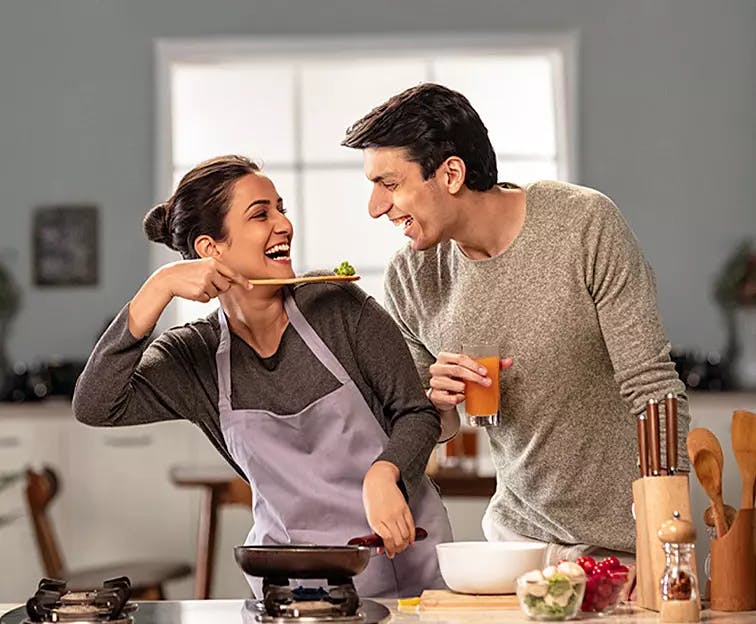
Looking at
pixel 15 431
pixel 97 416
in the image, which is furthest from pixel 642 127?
pixel 97 416

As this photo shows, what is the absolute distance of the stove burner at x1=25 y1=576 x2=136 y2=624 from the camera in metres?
1.91

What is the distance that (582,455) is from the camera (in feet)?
7.93

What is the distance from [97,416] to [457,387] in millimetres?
620

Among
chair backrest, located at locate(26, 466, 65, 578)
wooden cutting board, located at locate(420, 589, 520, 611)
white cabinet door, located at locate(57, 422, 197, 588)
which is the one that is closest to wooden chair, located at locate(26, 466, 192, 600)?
chair backrest, located at locate(26, 466, 65, 578)

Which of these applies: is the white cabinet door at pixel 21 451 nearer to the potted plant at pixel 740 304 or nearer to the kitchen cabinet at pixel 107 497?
the kitchen cabinet at pixel 107 497

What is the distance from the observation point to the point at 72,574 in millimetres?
5070

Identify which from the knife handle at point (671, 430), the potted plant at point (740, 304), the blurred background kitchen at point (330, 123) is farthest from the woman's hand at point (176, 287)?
the potted plant at point (740, 304)

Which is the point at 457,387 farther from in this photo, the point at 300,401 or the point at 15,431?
the point at 15,431

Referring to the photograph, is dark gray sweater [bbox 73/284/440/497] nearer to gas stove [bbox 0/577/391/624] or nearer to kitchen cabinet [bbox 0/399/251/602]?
gas stove [bbox 0/577/391/624]

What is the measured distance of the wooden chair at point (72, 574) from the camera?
4.87 m

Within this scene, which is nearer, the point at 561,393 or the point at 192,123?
the point at 561,393

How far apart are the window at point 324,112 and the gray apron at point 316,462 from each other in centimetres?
397

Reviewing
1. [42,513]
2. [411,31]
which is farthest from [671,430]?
[411,31]

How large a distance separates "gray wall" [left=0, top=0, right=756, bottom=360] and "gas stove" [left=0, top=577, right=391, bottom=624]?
4.42m
